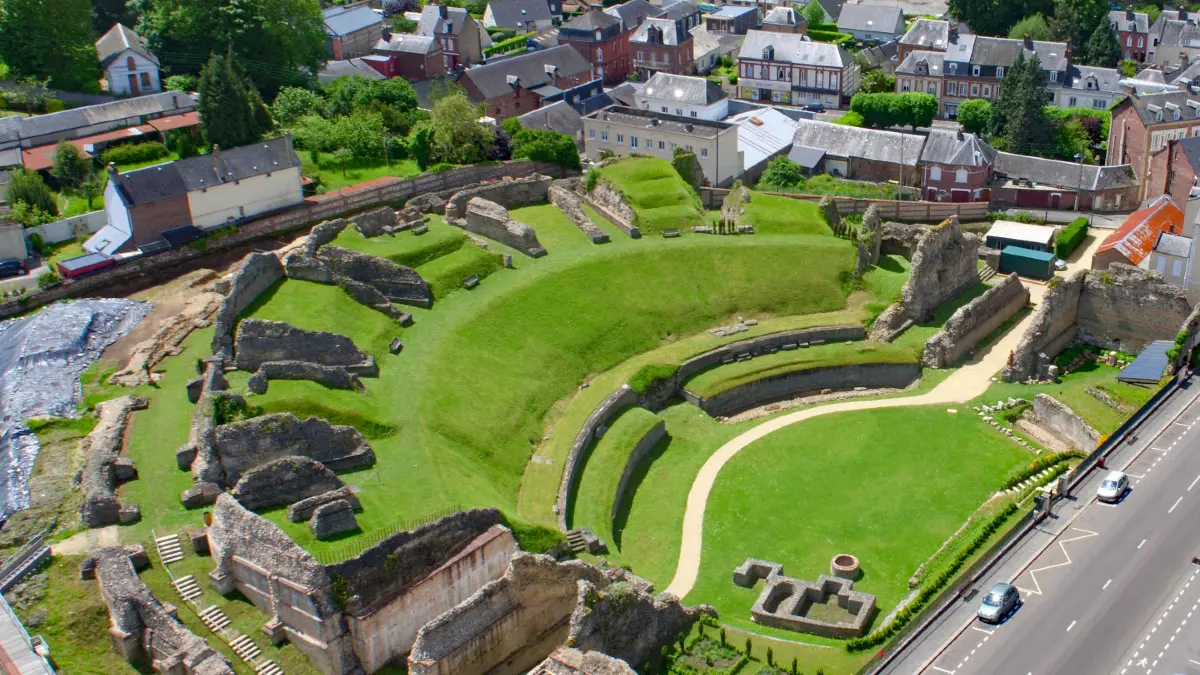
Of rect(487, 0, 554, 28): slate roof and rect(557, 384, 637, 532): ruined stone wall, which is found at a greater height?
rect(487, 0, 554, 28): slate roof

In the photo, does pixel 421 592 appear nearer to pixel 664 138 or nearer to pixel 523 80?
pixel 664 138

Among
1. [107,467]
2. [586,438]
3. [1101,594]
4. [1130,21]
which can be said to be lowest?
[1101,594]

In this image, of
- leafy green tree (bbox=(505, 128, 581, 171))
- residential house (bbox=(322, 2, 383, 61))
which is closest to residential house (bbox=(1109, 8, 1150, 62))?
leafy green tree (bbox=(505, 128, 581, 171))

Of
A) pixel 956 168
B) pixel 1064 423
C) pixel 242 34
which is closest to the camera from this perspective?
pixel 1064 423

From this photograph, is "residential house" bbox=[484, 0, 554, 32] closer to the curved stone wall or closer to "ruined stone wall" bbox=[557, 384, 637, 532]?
the curved stone wall

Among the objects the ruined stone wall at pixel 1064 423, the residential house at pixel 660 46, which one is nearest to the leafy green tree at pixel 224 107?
the residential house at pixel 660 46

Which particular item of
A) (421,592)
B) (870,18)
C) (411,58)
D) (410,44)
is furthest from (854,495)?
(870,18)

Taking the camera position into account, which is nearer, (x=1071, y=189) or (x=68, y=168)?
(x=68, y=168)
